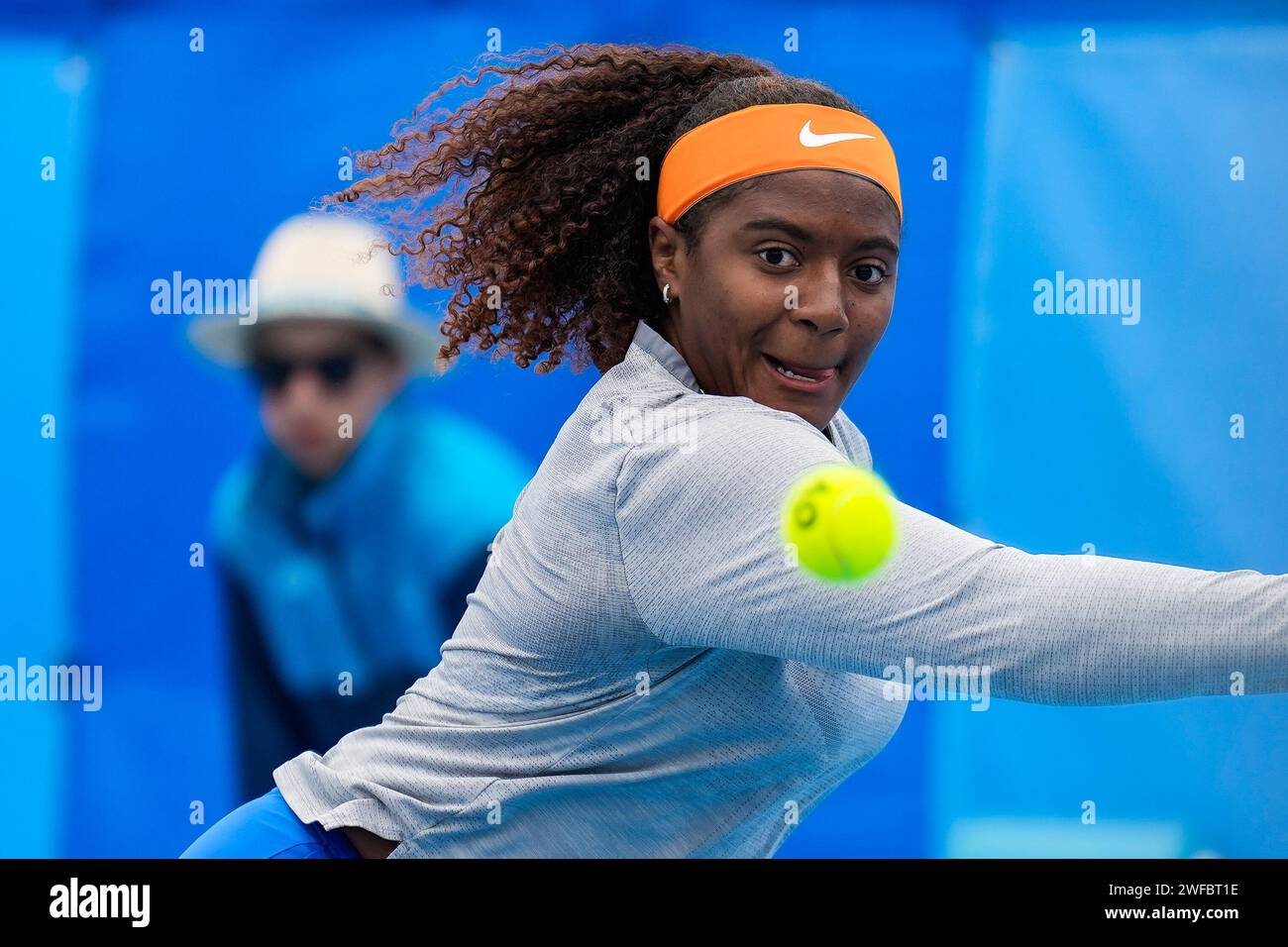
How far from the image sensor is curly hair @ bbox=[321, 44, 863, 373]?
65.4 inches

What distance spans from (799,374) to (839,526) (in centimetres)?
34

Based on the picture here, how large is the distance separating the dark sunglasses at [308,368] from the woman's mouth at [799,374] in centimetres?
159

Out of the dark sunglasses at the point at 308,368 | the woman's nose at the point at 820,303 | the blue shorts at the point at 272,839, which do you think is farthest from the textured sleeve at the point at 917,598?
the dark sunglasses at the point at 308,368

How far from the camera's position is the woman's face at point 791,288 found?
1.46 meters

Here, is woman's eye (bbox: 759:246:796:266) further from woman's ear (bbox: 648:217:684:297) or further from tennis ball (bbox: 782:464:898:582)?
tennis ball (bbox: 782:464:898:582)

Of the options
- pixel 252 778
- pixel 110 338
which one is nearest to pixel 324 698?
pixel 252 778

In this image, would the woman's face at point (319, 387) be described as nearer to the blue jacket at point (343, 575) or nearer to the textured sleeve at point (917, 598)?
the blue jacket at point (343, 575)

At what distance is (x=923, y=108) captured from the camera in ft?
9.77

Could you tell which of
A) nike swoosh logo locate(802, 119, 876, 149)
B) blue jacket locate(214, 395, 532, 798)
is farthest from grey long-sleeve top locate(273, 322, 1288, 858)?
blue jacket locate(214, 395, 532, 798)

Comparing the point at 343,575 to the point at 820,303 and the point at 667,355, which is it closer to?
the point at 667,355

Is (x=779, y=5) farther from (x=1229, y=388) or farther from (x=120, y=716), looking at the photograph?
(x=120, y=716)

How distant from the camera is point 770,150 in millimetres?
1493

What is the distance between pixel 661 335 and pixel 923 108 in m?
1.59

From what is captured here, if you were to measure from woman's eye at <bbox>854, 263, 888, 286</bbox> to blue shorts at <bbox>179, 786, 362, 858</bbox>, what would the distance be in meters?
0.80
